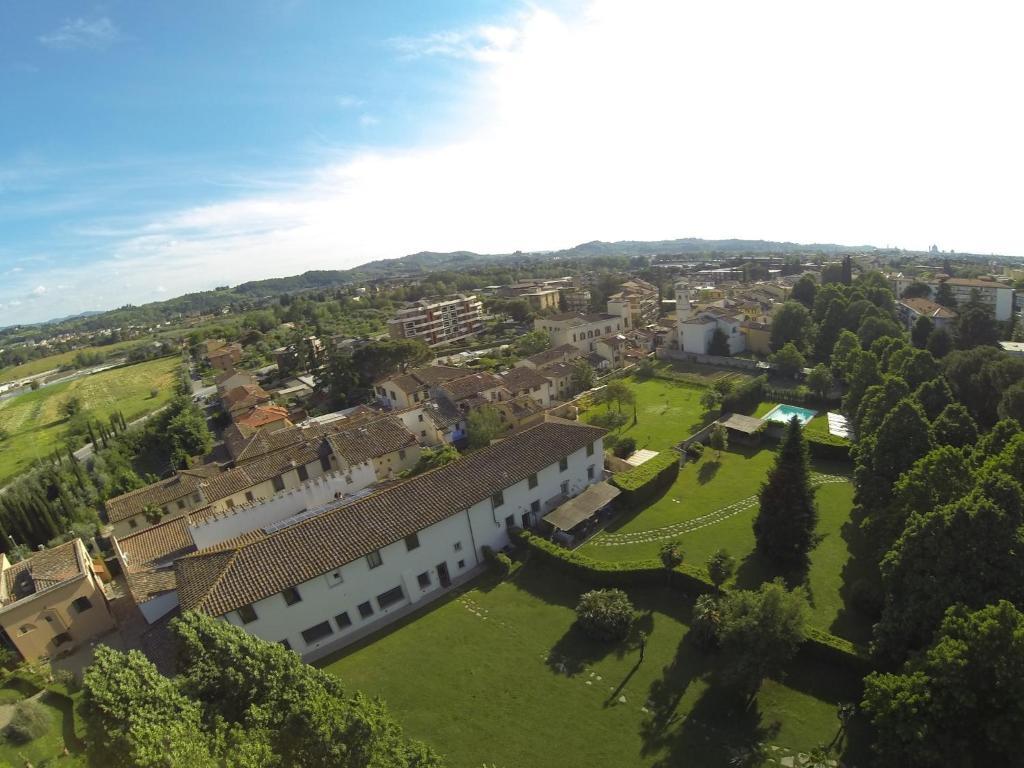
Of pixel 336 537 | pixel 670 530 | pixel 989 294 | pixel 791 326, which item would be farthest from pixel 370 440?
pixel 989 294

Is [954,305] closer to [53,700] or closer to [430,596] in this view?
[430,596]

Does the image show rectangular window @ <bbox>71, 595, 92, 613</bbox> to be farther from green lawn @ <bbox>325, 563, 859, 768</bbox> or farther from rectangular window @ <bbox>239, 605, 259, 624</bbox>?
green lawn @ <bbox>325, 563, 859, 768</bbox>

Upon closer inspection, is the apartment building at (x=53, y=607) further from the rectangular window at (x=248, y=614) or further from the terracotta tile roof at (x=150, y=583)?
the rectangular window at (x=248, y=614)

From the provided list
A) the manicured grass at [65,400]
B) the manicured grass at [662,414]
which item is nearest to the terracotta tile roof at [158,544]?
the manicured grass at [662,414]

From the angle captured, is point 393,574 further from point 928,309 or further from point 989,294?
point 989,294

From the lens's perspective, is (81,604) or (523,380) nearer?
(81,604)

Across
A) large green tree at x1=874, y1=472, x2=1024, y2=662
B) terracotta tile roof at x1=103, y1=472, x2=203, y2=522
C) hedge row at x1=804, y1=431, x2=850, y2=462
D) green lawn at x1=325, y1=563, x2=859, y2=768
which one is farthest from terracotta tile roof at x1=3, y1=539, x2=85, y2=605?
hedge row at x1=804, y1=431, x2=850, y2=462
